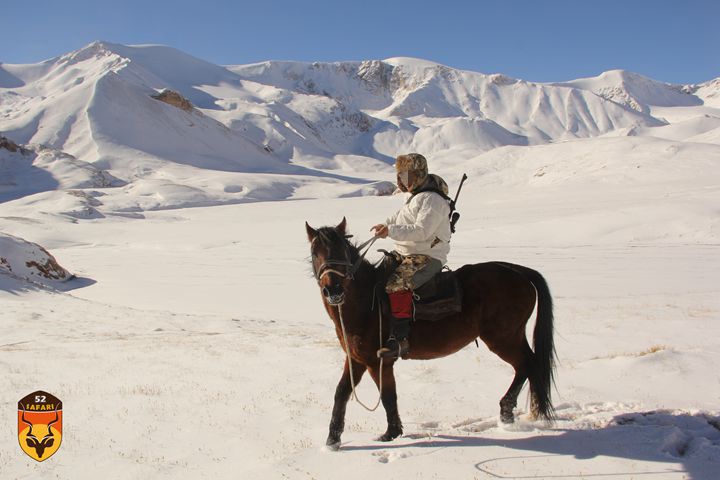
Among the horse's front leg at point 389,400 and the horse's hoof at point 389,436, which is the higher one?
the horse's front leg at point 389,400

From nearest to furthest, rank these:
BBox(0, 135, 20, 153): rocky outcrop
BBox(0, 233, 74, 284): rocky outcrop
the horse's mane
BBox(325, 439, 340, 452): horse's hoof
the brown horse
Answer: the horse's mane → the brown horse → BBox(325, 439, 340, 452): horse's hoof → BBox(0, 233, 74, 284): rocky outcrop → BBox(0, 135, 20, 153): rocky outcrop

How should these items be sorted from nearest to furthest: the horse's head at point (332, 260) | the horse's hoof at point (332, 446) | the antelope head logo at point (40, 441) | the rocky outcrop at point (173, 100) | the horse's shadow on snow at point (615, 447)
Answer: the horse's shadow on snow at point (615, 447), the horse's head at point (332, 260), the horse's hoof at point (332, 446), the antelope head logo at point (40, 441), the rocky outcrop at point (173, 100)

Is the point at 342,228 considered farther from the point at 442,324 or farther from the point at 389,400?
the point at 389,400

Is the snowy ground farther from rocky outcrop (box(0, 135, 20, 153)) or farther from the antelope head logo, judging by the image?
rocky outcrop (box(0, 135, 20, 153))

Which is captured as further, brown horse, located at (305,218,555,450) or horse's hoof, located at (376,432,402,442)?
horse's hoof, located at (376,432,402,442)

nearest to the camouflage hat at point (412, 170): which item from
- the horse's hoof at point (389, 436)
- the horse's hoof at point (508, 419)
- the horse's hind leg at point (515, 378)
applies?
the horse's hind leg at point (515, 378)

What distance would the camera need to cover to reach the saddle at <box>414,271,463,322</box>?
502 centimetres

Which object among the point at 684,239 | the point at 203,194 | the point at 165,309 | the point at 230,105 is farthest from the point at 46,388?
the point at 230,105

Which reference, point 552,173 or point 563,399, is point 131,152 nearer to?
point 552,173

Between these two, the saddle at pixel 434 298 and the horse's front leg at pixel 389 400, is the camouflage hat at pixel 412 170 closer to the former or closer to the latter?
the saddle at pixel 434 298

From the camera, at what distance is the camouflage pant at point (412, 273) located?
498 centimetres

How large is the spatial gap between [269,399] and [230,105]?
19232 cm

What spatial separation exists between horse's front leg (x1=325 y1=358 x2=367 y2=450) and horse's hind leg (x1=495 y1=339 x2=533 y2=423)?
1.51 metres

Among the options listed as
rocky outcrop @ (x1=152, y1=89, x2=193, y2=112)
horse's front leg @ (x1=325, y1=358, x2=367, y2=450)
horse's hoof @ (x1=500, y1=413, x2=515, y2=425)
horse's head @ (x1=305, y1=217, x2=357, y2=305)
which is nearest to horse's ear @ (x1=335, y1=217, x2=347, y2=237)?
horse's head @ (x1=305, y1=217, x2=357, y2=305)
